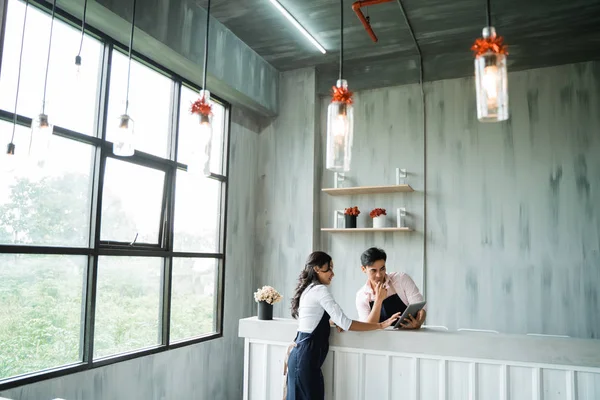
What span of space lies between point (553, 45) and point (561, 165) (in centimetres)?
110

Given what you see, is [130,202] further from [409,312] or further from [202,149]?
[409,312]

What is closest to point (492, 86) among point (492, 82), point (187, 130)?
Answer: point (492, 82)

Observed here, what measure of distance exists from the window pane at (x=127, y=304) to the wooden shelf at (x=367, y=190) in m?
1.94

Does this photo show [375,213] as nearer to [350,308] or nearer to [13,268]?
[350,308]

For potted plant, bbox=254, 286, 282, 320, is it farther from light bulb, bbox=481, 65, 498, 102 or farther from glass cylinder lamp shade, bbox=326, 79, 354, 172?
light bulb, bbox=481, 65, 498, 102

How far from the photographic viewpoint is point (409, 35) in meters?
4.60

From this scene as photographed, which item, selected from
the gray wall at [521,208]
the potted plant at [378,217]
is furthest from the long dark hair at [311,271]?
the gray wall at [521,208]

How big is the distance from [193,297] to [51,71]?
88.5 inches

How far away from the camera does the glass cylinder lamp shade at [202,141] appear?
1977mm

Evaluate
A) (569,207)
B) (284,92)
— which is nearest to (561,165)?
(569,207)

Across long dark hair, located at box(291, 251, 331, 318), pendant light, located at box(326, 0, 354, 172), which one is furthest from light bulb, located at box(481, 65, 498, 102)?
long dark hair, located at box(291, 251, 331, 318)

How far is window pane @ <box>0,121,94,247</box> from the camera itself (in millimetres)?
2941

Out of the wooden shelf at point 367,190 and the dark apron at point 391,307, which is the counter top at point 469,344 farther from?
the wooden shelf at point 367,190

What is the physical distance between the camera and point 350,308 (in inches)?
203
